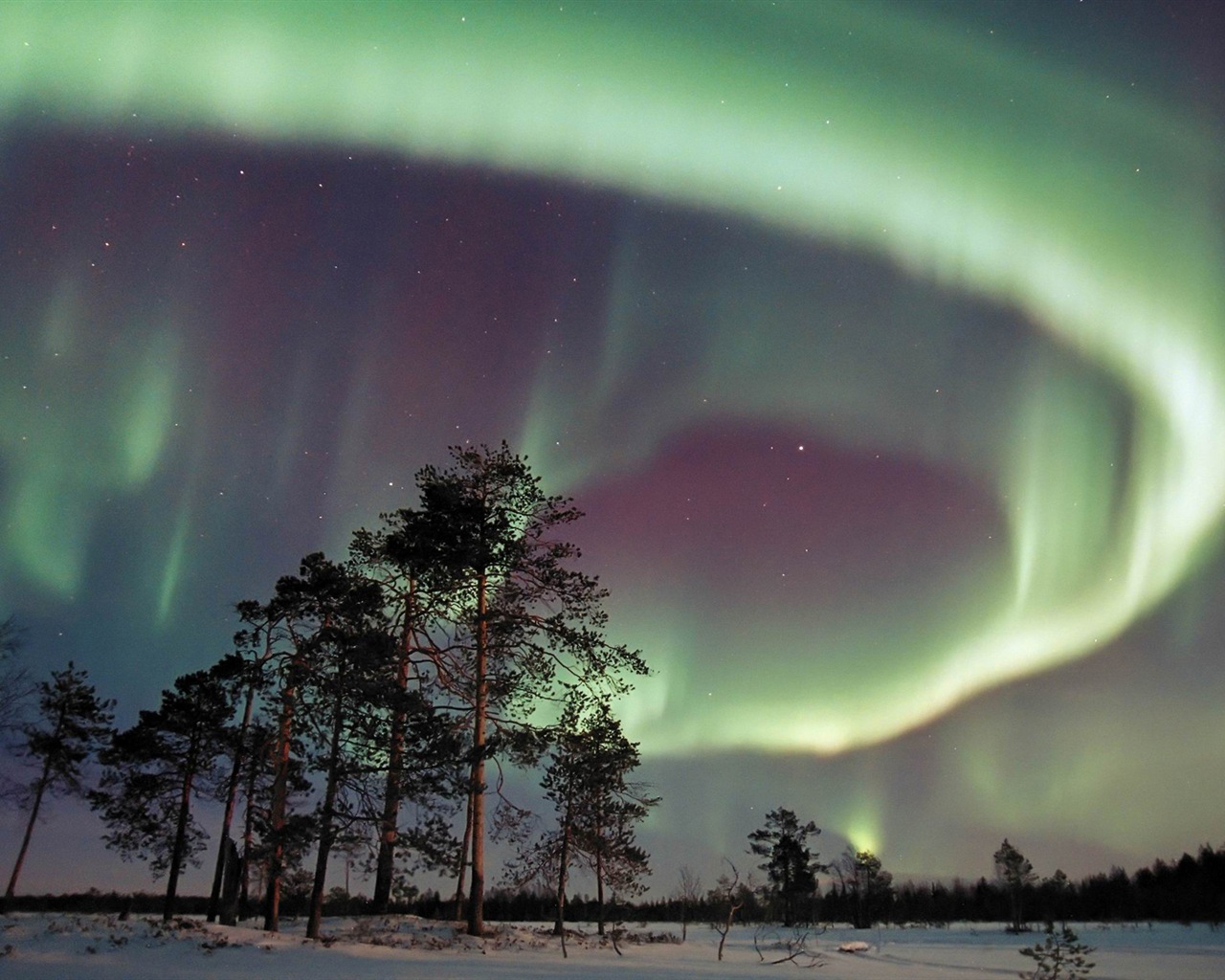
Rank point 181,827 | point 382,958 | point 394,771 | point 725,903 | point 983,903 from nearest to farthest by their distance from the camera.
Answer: point 382,958 < point 394,771 < point 181,827 < point 725,903 < point 983,903

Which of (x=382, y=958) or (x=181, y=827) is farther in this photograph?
(x=181, y=827)

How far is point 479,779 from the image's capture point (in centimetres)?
2762

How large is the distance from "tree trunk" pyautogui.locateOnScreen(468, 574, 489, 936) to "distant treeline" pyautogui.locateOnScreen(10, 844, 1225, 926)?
5707 cm

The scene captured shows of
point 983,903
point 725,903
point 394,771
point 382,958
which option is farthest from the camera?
point 983,903

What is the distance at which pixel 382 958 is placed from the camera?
2262 centimetres

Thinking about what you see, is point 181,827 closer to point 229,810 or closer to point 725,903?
point 229,810

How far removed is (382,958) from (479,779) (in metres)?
6.12

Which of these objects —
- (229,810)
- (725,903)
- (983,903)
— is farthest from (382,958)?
(983,903)

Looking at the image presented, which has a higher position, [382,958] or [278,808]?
[278,808]

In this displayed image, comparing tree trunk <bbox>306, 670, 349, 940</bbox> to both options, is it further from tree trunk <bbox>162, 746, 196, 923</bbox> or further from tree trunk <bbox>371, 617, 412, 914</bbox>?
tree trunk <bbox>162, 746, 196, 923</bbox>

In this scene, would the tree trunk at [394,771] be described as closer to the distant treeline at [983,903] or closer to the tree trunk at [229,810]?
the tree trunk at [229,810]

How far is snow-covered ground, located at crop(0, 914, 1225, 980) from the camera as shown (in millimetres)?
18984

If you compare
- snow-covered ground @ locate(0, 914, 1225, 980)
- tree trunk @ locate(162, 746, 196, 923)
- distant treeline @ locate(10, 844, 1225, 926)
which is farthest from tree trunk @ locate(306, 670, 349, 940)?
distant treeline @ locate(10, 844, 1225, 926)

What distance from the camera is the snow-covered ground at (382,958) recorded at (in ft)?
62.3
